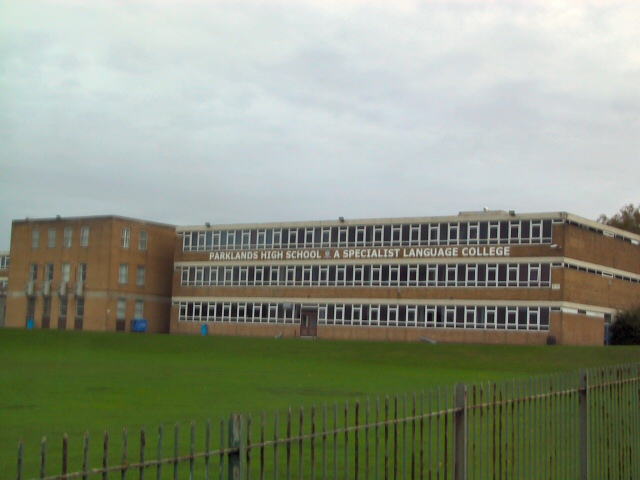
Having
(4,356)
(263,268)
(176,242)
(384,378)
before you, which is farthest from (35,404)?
(176,242)

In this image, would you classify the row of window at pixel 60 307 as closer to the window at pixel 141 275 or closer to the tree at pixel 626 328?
the window at pixel 141 275

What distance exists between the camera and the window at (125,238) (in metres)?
76.9

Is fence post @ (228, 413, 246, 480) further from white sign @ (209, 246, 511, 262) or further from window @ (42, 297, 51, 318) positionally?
→ window @ (42, 297, 51, 318)

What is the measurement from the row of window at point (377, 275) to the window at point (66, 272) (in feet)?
32.1

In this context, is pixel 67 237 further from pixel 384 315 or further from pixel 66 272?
pixel 384 315

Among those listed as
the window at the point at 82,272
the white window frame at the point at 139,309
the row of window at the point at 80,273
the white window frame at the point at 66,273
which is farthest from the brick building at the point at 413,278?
the white window frame at the point at 66,273

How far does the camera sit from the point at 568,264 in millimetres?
60094

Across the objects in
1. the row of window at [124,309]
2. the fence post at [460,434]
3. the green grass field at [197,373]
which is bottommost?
the green grass field at [197,373]

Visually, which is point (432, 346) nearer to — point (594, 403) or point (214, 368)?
point (214, 368)

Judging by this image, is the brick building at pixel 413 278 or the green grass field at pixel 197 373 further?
the brick building at pixel 413 278

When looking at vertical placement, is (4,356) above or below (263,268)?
below

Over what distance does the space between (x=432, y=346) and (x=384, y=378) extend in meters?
17.1

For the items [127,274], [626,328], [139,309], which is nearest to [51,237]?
[127,274]

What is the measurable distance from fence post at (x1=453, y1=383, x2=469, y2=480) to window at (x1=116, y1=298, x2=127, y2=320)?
71.3 meters
